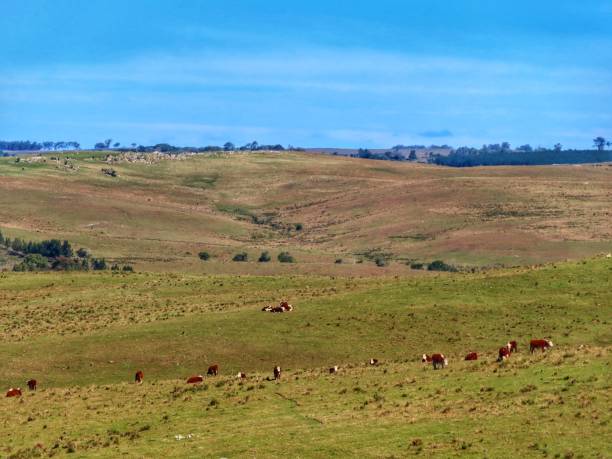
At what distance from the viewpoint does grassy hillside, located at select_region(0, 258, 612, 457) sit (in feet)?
96.6

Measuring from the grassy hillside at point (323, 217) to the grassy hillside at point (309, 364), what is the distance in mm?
30256

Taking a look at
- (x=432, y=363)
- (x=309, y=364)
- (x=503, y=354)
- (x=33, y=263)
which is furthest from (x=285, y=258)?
(x=503, y=354)

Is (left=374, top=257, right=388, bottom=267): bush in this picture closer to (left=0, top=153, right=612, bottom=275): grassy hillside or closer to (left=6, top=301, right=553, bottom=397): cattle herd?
(left=0, top=153, right=612, bottom=275): grassy hillside

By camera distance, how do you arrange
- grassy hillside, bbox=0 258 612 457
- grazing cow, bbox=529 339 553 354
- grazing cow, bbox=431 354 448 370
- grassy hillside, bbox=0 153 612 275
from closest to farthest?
grassy hillside, bbox=0 258 612 457, grazing cow, bbox=431 354 448 370, grazing cow, bbox=529 339 553 354, grassy hillside, bbox=0 153 612 275

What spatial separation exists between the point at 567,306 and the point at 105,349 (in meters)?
21.5

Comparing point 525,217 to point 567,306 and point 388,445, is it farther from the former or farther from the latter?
point 388,445

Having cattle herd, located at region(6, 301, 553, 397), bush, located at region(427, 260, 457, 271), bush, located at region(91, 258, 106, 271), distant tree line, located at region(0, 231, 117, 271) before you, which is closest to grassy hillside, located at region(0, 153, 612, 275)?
bush, located at region(427, 260, 457, 271)

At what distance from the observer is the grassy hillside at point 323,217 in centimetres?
11300

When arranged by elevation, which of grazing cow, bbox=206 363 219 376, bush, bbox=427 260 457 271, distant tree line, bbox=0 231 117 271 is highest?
grazing cow, bbox=206 363 219 376

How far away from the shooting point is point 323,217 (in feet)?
533

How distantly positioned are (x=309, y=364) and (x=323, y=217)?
11575cm

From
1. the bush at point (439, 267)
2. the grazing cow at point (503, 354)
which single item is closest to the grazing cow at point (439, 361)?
the grazing cow at point (503, 354)

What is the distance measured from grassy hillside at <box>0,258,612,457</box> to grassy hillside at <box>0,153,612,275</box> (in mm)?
30256

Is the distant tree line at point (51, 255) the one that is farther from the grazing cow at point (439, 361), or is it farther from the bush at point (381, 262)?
the grazing cow at point (439, 361)
